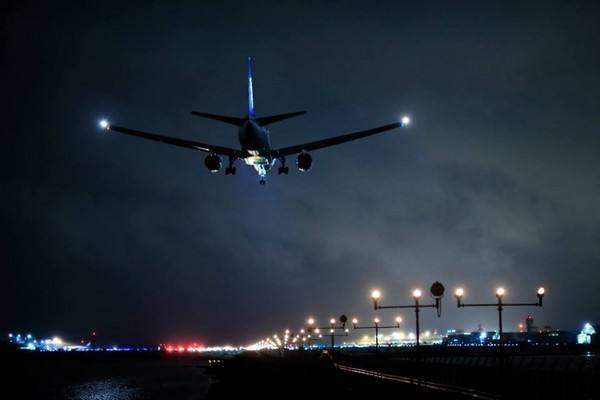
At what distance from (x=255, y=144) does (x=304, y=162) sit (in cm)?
430

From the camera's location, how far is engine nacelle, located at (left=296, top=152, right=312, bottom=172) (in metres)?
53.7

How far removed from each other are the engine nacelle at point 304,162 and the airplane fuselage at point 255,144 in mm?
2734

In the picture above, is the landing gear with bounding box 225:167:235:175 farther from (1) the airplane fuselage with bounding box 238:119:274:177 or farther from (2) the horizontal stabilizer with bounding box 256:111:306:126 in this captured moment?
(2) the horizontal stabilizer with bounding box 256:111:306:126

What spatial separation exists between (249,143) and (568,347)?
119m

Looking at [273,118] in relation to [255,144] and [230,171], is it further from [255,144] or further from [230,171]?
[230,171]

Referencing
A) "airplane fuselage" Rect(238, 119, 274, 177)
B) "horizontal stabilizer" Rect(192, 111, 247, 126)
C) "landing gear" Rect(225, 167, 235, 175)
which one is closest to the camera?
"horizontal stabilizer" Rect(192, 111, 247, 126)

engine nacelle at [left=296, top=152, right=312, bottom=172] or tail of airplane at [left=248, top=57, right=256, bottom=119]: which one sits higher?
tail of airplane at [left=248, top=57, right=256, bottom=119]

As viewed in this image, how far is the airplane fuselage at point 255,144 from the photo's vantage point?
52125mm

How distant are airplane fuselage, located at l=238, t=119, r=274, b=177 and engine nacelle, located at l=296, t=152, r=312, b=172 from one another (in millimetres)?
2734

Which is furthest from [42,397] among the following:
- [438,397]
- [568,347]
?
[568,347]

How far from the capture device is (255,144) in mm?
52375

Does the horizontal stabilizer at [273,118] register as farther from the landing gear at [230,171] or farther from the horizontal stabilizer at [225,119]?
the landing gear at [230,171]

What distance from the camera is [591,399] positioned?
89.1 ft

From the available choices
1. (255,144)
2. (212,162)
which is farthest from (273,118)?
(212,162)
